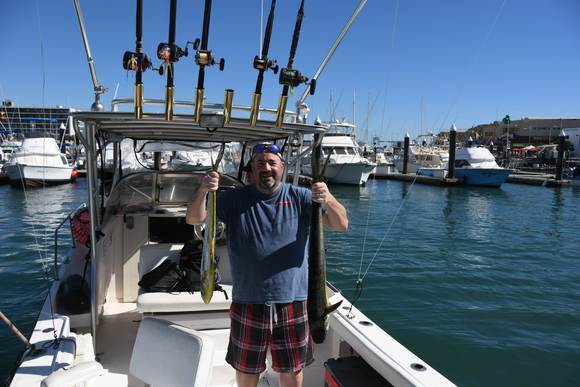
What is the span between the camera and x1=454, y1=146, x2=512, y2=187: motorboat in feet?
104

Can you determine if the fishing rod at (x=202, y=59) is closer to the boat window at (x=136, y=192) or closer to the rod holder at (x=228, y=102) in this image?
the rod holder at (x=228, y=102)

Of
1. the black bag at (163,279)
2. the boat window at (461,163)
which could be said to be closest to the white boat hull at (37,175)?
the black bag at (163,279)

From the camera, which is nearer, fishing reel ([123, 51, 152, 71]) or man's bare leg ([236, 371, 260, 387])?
man's bare leg ([236, 371, 260, 387])

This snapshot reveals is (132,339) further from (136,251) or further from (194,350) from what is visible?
(194,350)

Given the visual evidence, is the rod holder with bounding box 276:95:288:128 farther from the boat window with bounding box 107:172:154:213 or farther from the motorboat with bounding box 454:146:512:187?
the motorboat with bounding box 454:146:512:187

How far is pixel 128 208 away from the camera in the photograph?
4.39 metres

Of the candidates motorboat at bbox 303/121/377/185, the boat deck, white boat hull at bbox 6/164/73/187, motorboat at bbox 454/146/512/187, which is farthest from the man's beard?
motorboat at bbox 454/146/512/187

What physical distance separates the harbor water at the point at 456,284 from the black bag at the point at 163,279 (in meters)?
2.46

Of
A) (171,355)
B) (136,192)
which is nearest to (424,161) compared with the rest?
(136,192)

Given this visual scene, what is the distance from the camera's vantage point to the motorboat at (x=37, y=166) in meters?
24.8

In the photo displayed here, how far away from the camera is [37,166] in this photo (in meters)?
24.7

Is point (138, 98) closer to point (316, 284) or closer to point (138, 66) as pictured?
point (138, 66)

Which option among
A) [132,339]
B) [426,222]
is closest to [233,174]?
[132,339]

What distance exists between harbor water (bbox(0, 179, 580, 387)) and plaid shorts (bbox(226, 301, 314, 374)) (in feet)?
11.3
